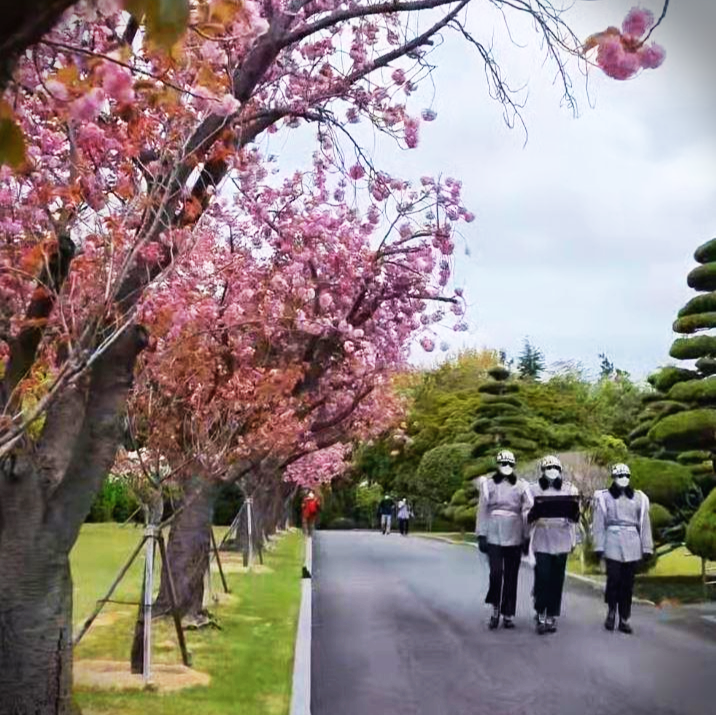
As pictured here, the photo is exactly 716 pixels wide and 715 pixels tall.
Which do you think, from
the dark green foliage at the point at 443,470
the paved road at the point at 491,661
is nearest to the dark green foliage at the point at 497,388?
the dark green foliage at the point at 443,470

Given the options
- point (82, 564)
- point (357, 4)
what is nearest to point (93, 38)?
point (357, 4)

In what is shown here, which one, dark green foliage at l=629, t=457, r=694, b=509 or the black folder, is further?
dark green foliage at l=629, t=457, r=694, b=509

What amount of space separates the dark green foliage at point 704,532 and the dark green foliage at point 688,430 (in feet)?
8.93

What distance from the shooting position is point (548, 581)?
1238 centimetres

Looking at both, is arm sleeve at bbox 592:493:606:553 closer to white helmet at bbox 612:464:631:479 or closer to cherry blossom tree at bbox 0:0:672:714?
white helmet at bbox 612:464:631:479

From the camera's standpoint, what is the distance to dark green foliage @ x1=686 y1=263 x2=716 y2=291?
18578 millimetres

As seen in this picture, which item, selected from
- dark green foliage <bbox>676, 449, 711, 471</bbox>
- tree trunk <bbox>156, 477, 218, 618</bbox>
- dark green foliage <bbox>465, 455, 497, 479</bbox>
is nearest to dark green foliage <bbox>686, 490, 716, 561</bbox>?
tree trunk <bbox>156, 477, 218, 618</bbox>

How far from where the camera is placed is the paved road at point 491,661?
8516 millimetres

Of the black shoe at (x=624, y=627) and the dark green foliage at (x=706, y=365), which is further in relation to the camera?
the dark green foliage at (x=706, y=365)

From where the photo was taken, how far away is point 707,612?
14641mm

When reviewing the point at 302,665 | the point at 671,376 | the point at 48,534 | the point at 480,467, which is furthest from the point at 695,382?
the point at 480,467

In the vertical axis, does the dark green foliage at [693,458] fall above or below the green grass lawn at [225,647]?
above

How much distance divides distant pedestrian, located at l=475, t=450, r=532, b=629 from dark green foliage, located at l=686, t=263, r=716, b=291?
7.79 meters

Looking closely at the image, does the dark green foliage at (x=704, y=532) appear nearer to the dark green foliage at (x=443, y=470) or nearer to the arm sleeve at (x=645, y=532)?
the arm sleeve at (x=645, y=532)
